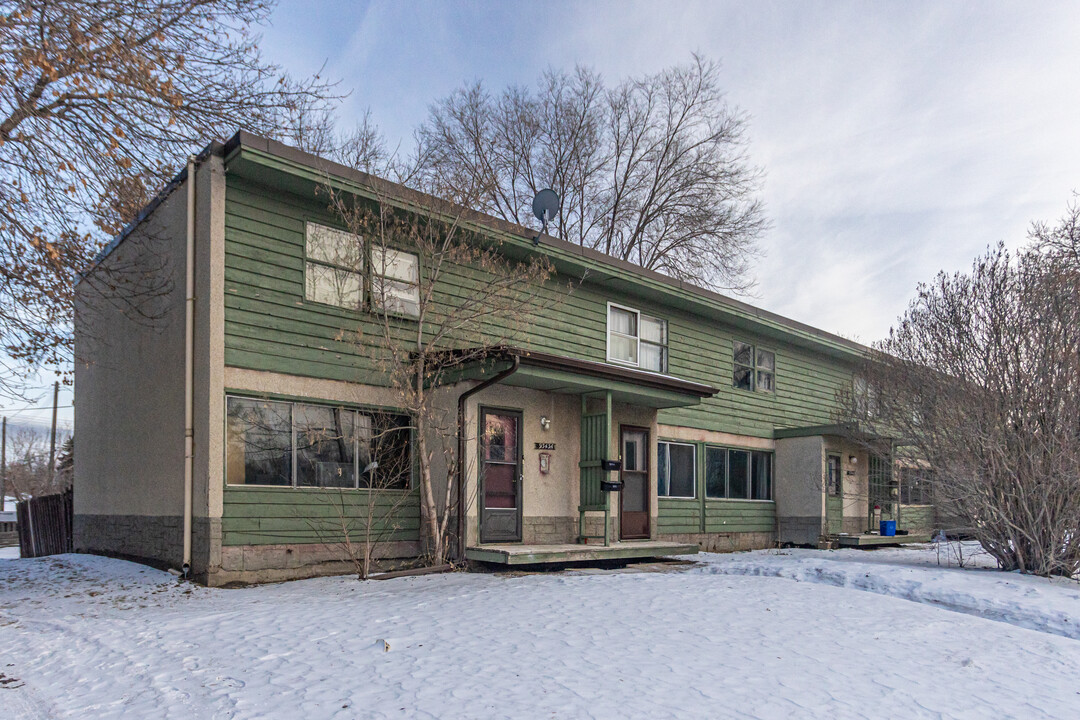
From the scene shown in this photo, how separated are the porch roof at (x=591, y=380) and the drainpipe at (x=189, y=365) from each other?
3389mm

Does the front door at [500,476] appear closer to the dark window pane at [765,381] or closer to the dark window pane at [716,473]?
the dark window pane at [716,473]

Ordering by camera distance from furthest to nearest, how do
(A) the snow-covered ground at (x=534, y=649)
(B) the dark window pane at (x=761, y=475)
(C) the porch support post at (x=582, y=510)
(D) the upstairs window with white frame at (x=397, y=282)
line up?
(B) the dark window pane at (x=761, y=475) → (C) the porch support post at (x=582, y=510) → (D) the upstairs window with white frame at (x=397, y=282) → (A) the snow-covered ground at (x=534, y=649)

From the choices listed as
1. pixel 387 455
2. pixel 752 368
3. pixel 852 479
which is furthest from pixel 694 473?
pixel 387 455

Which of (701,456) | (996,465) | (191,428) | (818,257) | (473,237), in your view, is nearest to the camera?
(191,428)

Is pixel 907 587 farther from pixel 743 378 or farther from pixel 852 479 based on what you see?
pixel 852 479

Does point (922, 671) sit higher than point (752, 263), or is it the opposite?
point (752, 263)

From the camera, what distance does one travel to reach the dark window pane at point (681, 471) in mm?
14609

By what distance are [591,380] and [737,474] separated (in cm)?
673

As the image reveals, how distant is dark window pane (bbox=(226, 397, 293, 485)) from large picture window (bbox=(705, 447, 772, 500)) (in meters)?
8.94

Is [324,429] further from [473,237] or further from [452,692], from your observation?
[452,692]

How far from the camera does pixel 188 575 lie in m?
8.90

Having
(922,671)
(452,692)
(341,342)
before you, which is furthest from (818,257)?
(452,692)

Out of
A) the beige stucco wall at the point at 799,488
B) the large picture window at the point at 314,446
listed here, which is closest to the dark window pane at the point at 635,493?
the large picture window at the point at 314,446

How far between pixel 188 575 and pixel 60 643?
9.24ft
